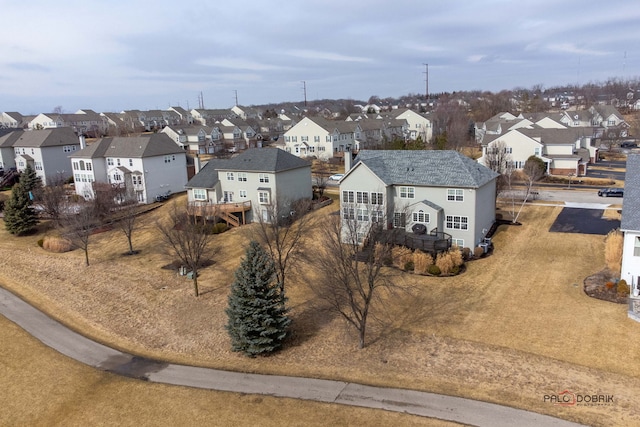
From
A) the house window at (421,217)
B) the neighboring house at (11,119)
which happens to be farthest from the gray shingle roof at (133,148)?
the neighboring house at (11,119)

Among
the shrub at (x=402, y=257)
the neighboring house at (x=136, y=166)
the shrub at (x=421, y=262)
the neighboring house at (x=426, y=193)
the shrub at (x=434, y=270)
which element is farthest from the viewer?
the neighboring house at (x=136, y=166)

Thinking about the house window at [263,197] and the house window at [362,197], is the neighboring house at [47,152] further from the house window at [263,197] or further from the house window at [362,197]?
the house window at [362,197]

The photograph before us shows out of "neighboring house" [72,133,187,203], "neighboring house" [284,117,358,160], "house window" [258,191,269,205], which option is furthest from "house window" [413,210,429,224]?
"neighboring house" [284,117,358,160]

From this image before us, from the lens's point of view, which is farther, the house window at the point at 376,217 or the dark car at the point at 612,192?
the dark car at the point at 612,192

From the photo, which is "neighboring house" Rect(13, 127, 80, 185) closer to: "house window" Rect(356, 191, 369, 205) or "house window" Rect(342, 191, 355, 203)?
"house window" Rect(342, 191, 355, 203)

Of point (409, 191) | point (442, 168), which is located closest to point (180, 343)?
point (409, 191)

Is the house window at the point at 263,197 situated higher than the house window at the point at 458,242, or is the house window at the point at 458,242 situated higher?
the house window at the point at 263,197

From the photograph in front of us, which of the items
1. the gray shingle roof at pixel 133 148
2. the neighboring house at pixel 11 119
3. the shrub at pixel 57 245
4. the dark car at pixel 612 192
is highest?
the neighboring house at pixel 11 119
